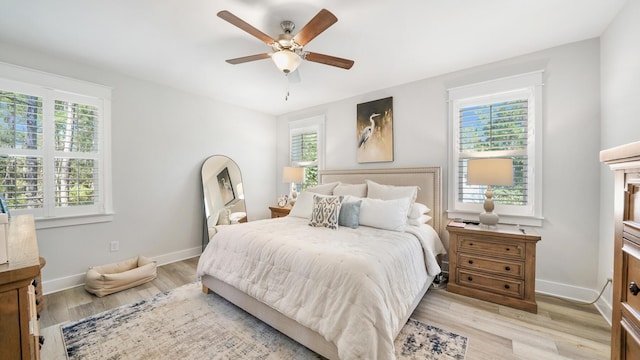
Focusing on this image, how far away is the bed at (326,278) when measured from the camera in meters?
1.40

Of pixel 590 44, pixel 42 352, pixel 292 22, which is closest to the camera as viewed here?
pixel 42 352

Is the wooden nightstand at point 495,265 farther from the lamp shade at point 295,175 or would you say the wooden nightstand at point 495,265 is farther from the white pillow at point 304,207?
the lamp shade at point 295,175

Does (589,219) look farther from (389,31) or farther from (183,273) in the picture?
(183,273)

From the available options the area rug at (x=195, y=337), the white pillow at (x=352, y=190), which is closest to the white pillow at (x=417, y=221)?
the white pillow at (x=352, y=190)

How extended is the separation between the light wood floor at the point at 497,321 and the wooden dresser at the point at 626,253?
105 cm

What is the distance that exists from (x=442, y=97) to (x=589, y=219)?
6.26 ft

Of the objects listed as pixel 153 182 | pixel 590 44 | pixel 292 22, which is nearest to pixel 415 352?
pixel 292 22

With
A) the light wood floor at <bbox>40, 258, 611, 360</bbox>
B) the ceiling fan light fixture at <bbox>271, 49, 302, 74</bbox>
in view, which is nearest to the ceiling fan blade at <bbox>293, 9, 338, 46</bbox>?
the ceiling fan light fixture at <bbox>271, 49, 302, 74</bbox>

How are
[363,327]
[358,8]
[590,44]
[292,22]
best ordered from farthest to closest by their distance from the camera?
[590,44]
[292,22]
[358,8]
[363,327]

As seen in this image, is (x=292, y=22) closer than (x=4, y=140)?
Yes

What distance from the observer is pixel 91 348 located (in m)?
1.76

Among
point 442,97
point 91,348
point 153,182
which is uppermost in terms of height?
point 442,97

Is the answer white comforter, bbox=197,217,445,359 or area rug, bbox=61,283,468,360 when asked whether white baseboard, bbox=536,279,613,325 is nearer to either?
white comforter, bbox=197,217,445,359

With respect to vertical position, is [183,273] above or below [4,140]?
below
